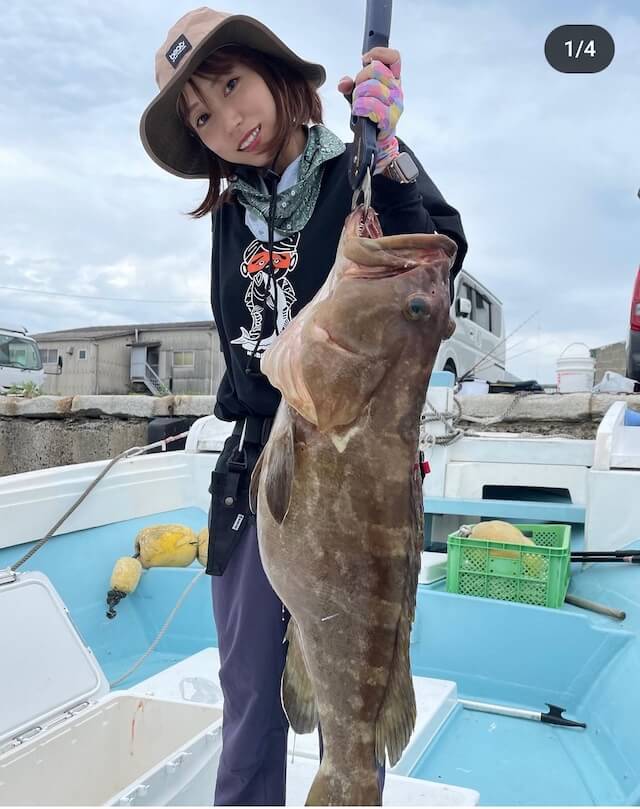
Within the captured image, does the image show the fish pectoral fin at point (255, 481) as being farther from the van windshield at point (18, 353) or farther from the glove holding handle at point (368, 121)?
the van windshield at point (18, 353)

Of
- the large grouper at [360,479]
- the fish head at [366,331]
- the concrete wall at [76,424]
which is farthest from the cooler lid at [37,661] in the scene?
the concrete wall at [76,424]

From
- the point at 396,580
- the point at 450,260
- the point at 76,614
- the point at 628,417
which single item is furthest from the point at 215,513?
the point at 628,417

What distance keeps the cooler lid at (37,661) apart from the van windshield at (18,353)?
20.4 meters

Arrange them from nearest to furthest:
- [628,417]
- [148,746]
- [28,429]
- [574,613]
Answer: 1. [148,746]
2. [574,613]
3. [628,417]
4. [28,429]

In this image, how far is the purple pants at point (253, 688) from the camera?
1.92 meters

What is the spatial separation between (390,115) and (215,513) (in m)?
1.21

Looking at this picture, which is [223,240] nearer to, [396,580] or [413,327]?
[413,327]

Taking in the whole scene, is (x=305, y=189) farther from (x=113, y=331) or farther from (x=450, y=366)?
(x=113, y=331)

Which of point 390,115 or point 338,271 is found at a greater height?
point 390,115

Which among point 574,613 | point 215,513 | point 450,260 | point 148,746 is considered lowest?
point 148,746

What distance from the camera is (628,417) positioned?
5652 millimetres

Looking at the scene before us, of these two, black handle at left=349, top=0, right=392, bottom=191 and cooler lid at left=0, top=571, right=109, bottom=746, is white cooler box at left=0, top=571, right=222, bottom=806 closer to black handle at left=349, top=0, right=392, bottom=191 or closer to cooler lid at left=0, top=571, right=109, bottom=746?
cooler lid at left=0, top=571, right=109, bottom=746

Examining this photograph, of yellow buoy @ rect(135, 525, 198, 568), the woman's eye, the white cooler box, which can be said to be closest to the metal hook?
the woman's eye

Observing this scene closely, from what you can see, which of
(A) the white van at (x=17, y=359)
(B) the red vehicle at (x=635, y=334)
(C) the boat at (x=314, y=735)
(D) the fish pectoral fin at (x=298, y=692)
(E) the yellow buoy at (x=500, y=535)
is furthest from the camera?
(A) the white van at (x=17, y=359)
